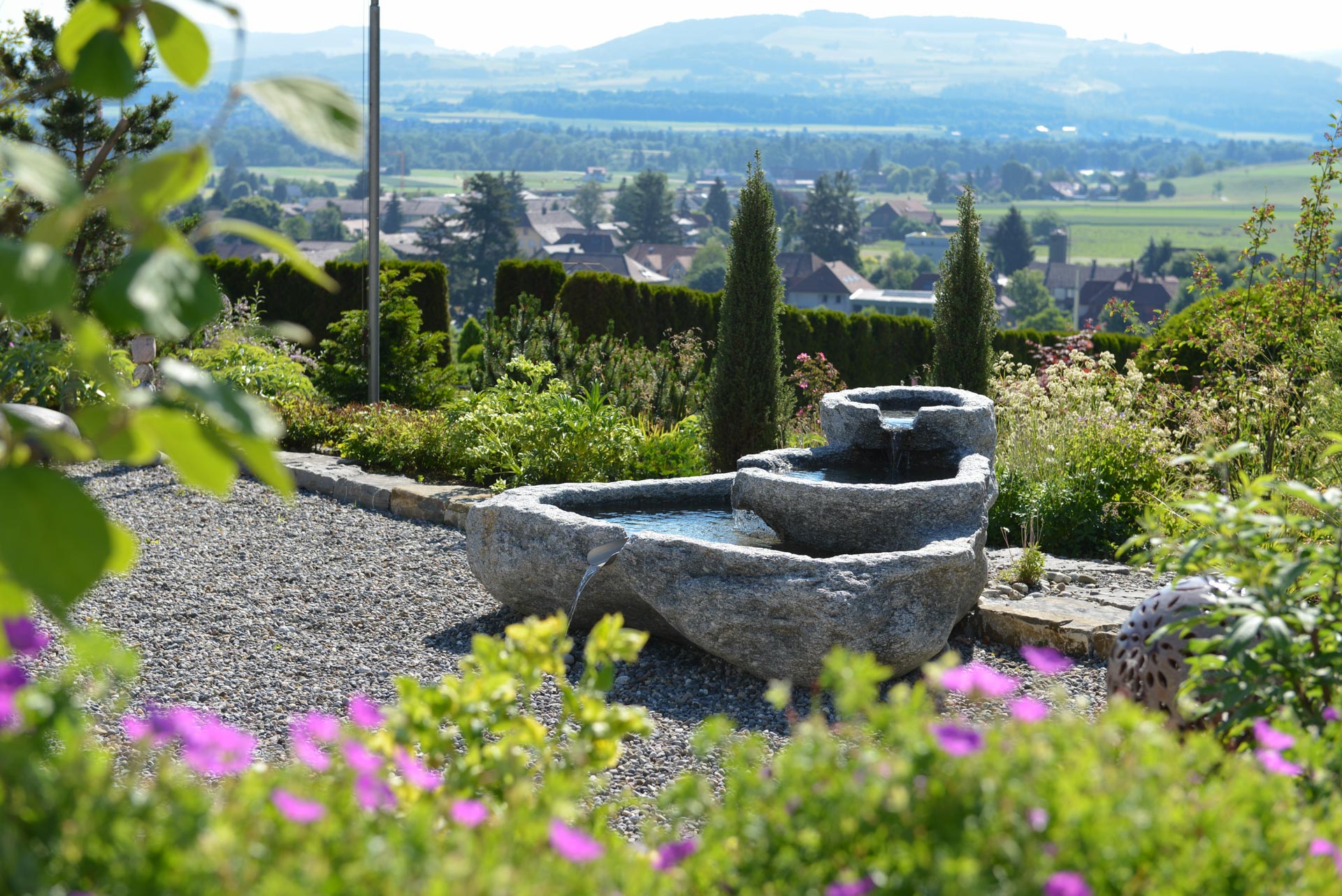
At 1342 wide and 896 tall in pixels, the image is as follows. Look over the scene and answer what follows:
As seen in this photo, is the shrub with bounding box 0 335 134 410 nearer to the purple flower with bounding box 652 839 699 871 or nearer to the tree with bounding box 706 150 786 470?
the tree with bounding box 706 150 786 470

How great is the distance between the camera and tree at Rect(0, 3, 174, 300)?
10.4 metres

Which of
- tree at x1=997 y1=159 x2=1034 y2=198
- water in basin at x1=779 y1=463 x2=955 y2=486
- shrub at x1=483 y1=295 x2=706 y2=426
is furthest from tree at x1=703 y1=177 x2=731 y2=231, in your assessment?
water in basin at x1=779 y1=463 x2=955 y2=486

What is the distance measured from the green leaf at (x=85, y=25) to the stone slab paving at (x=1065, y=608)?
4066 millimetres

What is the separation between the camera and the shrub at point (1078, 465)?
256 inches

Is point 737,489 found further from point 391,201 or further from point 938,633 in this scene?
point 391,201

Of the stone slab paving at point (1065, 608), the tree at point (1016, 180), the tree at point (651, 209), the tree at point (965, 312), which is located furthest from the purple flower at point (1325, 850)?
the tree at point (1016, 180)

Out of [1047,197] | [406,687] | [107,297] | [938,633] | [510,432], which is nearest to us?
[107,297]

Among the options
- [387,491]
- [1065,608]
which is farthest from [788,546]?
[387,491]

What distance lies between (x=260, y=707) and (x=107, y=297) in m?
3.43

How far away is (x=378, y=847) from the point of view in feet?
3.92

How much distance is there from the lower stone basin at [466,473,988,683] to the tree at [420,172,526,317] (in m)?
49.6

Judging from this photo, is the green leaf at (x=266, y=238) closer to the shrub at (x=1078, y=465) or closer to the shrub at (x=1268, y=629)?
the shrub at (x=1268, y=629)

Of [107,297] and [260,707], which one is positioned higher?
[107,297]

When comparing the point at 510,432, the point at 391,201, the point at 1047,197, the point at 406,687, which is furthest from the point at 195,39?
the point at 1047,197
